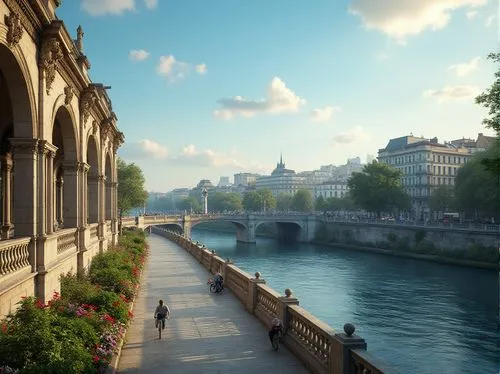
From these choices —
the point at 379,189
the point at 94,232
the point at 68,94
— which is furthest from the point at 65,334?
the point at 379,189

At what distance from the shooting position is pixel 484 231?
2345 inches

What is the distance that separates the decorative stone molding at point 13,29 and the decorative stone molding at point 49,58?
6.43 ft

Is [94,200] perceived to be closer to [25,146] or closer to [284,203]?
[25,146]

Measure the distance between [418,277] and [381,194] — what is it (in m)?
40.1

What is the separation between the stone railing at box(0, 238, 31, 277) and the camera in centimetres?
1128

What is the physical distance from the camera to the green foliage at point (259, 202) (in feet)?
573

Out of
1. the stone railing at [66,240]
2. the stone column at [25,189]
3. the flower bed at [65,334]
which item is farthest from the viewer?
the stone railing at [66,240]

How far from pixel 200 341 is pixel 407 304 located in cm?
2911

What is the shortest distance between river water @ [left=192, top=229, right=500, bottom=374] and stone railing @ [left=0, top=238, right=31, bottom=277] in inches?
405

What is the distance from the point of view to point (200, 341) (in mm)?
14000

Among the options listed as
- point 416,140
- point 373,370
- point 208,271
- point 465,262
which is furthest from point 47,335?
point 416,140

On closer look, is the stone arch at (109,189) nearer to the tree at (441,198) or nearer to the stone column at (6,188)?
the stone column at (6,188)

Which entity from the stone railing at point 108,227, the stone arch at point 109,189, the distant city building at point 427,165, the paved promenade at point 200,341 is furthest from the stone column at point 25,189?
the distant city building at point 427,165

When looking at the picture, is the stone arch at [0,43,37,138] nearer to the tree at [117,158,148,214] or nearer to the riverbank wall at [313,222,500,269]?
the riverbank wall at [313,222,500,269]
